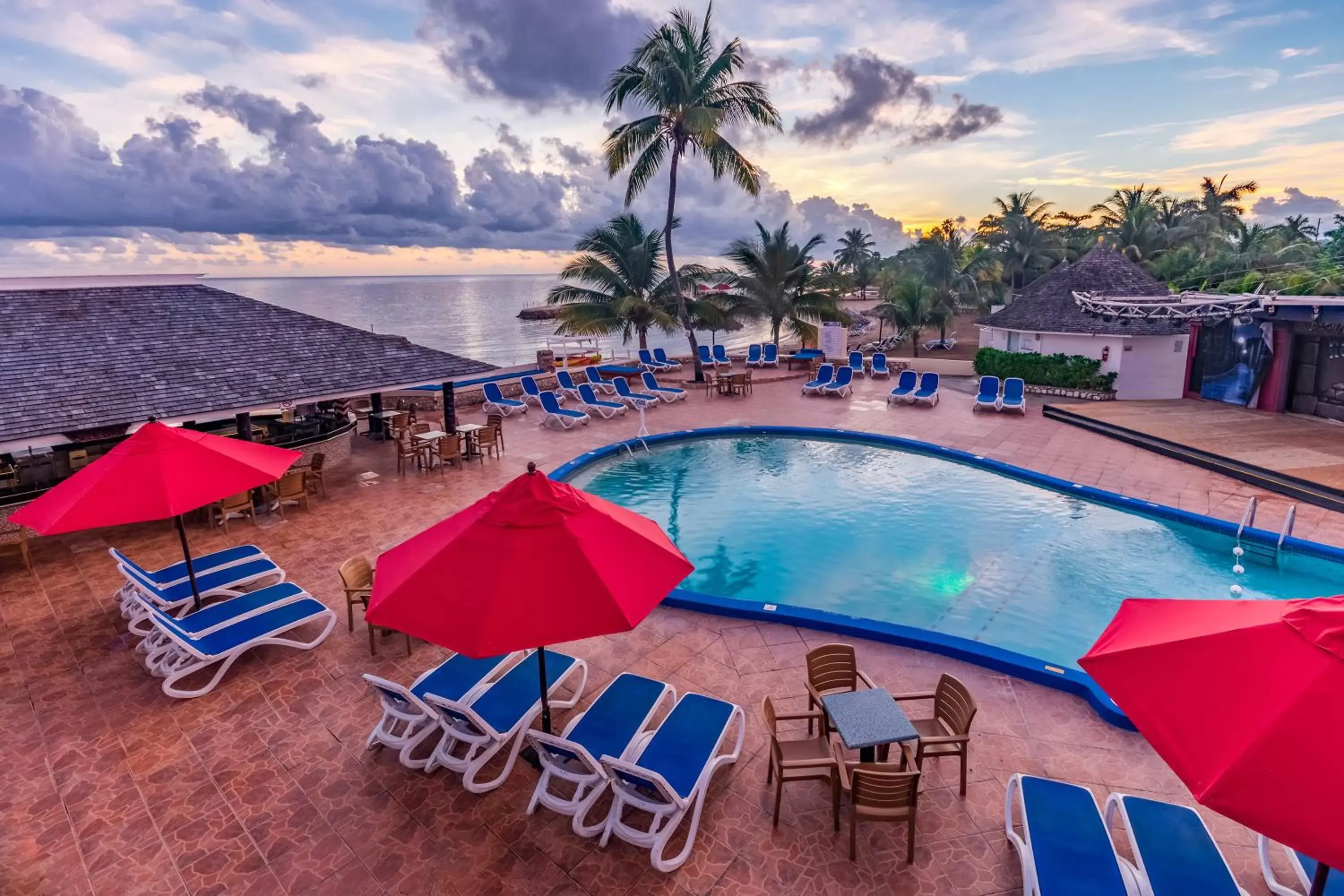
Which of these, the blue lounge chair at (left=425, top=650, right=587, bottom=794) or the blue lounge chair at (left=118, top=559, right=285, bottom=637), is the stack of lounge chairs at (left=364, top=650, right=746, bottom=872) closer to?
the blue lounge chair at (left=425, top=650, right=587, bottom=794)

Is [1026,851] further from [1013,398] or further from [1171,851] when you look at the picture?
[1013,398]

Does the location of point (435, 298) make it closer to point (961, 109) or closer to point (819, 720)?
point (961, 109)

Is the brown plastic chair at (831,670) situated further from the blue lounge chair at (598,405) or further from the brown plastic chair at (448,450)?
the blue lounge chair at (598,405)

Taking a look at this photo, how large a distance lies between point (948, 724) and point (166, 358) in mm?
12127

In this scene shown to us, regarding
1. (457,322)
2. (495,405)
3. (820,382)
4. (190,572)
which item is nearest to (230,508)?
(190,572)

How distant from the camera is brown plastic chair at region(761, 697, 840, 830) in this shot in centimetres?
424

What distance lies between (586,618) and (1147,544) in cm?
972

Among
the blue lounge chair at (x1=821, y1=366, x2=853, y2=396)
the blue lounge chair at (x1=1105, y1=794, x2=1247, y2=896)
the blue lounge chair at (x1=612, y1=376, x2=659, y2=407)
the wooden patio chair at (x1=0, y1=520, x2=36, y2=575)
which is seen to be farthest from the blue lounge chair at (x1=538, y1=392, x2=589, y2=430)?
the blue lounge chair at (x1=1105, y1=794, x2=1247, y2=896)

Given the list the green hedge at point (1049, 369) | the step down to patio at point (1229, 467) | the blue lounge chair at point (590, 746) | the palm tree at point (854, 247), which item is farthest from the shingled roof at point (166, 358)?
the palm tree at point (854, 247)

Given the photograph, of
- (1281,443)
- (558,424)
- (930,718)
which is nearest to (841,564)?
(930,718)

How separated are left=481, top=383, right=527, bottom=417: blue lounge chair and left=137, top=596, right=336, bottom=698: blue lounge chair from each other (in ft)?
38.4

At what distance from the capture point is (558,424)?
16.9 meters

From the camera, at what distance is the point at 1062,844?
3.67 metres

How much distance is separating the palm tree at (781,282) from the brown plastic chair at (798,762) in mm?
21653
